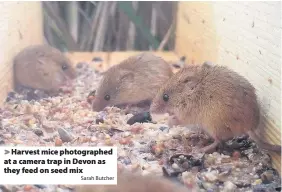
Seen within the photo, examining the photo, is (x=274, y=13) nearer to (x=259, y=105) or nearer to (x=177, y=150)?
(x=259, y=105)

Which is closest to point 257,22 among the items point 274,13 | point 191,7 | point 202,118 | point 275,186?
point 274,13

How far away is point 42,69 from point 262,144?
2.33 ft

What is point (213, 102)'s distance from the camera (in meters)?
2.03

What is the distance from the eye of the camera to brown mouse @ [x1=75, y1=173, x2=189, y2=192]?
177 centimetres

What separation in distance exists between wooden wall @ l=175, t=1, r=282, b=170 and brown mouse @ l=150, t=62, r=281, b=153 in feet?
0.10

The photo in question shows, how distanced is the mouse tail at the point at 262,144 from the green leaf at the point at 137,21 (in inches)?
15.1

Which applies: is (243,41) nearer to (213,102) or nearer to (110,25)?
(213,102)

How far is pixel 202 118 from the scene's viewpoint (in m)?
2.03

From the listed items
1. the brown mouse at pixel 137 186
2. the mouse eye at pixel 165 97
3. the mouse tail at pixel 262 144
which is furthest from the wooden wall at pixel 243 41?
the brown mouse at pixel 137 186

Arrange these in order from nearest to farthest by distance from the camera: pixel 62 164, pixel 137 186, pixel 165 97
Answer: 1. pixel 137 186
2. pixel 62 164
3. pixel 165 97

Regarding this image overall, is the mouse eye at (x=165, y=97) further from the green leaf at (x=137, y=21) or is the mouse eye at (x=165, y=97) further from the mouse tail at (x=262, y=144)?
the mouse tail at (x=262, y=144)

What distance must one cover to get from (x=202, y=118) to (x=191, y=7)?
339 millimetres

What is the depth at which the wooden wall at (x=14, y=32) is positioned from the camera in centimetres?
195

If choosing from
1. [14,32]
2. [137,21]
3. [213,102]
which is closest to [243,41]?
[213,102]
